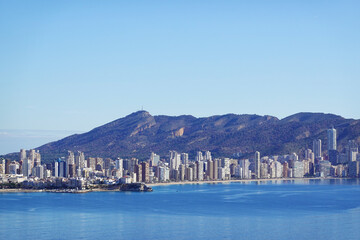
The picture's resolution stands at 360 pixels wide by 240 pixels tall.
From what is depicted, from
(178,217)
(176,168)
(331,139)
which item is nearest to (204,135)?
(331,139)

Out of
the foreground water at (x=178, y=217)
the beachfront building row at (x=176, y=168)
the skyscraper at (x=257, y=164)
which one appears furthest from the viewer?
the skyscraper at (x=257, y=164)

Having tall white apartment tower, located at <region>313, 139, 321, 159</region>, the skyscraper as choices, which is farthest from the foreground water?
tall white apartment tower, located at <region>313, 139, 321, 159</region>

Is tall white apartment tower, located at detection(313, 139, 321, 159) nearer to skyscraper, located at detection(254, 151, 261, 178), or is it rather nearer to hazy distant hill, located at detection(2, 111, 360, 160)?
hazy distant hill, located at detection(2, 111, 360, 160)

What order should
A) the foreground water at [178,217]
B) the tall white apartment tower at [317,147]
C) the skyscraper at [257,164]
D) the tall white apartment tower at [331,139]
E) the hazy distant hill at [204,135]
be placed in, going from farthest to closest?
the hazy distant hill at [204,135], the tall white apartment tower at [331,139], the tall white apartment tower at [317,147], the skyscraper at [257,164], the foreground water at [178,217]

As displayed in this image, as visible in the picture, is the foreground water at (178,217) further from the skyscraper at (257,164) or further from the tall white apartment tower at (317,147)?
the tall white apartment tower at (317,147)

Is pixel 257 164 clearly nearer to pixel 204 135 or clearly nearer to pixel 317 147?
pixel 317 147

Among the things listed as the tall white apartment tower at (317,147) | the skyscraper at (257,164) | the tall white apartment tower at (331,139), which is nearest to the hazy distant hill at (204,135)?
the tall white apartment tower at (331,139)

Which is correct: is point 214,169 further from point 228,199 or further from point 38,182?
point 228,199
